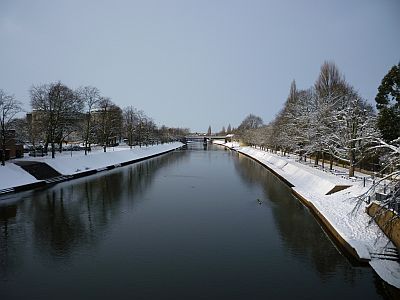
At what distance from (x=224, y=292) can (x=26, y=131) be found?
50.7 meters

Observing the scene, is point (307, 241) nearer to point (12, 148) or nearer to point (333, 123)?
point (333, 123)

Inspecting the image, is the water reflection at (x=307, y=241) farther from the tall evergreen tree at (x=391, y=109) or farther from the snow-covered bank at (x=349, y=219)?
the tall evergreen tree at (x=391, y=109)

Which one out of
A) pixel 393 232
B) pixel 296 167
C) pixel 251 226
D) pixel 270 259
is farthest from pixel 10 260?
pixel 296 167

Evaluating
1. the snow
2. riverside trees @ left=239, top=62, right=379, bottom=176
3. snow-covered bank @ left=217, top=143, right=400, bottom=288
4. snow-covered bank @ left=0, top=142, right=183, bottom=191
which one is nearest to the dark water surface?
snow-covered bank @ left=217, top=143, right=400, bottom=288

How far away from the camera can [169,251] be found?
14.8m

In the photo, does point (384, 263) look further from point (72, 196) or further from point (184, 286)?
point (72, 196)

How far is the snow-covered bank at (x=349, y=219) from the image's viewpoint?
12.6 meters

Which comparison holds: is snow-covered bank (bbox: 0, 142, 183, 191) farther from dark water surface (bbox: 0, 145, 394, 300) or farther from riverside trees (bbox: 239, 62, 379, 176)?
riverside trees (bbox: 239, 62, 379, 176)

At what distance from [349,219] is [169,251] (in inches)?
377

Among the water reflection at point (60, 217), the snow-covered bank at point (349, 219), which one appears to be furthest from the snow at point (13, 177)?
the snow-covered bank at point (349, 219)

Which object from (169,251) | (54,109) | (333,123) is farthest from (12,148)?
(333,123)

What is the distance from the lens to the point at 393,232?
14172 mm

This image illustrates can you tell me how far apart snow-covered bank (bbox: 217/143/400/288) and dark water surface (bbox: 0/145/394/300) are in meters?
0.62

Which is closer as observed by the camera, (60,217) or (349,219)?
(349,219)
